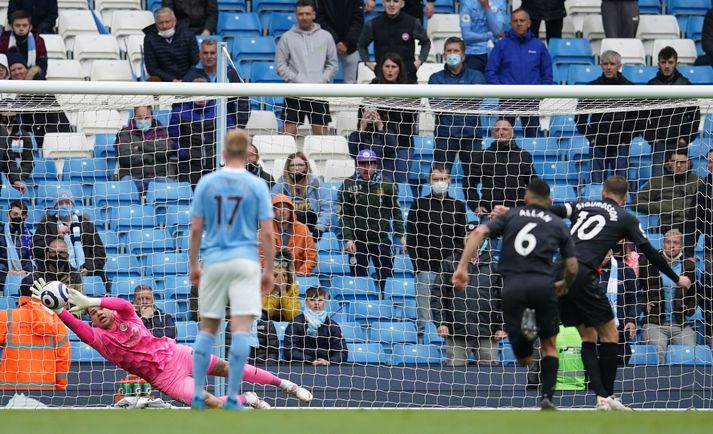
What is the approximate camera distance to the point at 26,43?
16219 millimetres

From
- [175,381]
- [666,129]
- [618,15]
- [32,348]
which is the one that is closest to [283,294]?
[175,381]

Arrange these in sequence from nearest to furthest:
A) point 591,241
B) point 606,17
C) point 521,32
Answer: point 591,241 < point 521,32 < point 606,17

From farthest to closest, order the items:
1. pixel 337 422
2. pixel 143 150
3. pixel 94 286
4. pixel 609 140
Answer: pixel 609 140 → pixel 143 150 → pixel 94 286 → pixel 337 422

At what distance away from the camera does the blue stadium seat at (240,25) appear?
17531 mm

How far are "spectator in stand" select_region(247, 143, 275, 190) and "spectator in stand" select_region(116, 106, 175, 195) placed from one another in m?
0.81

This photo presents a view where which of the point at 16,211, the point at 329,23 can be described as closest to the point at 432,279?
the point at 16,211

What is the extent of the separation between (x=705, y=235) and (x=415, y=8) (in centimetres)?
567

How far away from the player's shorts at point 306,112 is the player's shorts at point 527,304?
154 inches

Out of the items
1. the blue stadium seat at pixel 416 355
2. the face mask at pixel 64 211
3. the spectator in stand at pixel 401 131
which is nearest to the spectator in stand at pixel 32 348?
the face mask at pixel 64 211

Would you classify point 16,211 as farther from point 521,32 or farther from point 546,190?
point 521,32

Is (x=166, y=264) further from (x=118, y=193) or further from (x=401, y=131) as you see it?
(x=401, y=131)

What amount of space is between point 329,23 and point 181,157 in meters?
4.36

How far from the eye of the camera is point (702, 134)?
1336 centimetres

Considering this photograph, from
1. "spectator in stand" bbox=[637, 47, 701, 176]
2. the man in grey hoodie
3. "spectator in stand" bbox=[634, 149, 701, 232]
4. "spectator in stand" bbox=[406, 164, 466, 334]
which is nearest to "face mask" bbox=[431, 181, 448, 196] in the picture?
"spectator in stand" bbox=[406, 164, 466, 334]
